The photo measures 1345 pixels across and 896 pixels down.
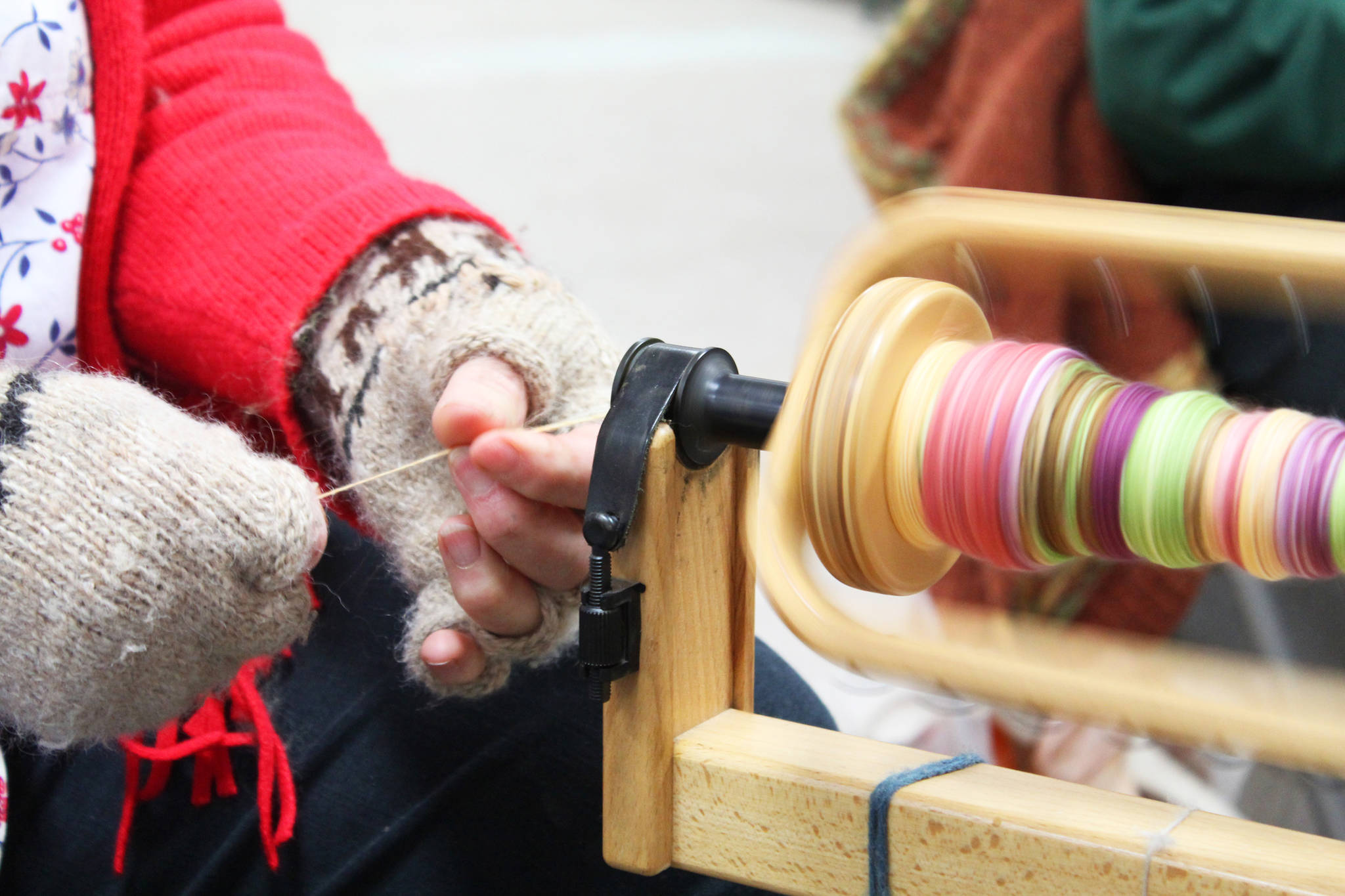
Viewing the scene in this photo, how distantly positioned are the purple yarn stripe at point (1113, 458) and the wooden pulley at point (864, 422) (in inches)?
2.5

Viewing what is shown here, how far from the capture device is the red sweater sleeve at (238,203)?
0.62m

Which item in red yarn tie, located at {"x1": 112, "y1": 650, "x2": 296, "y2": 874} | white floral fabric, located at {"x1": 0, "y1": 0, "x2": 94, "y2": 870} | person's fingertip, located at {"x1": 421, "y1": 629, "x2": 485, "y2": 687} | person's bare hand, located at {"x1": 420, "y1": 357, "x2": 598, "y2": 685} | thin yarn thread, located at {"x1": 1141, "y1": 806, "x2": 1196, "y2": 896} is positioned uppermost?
white floral fabric, located at {"x1": 0, "y1": 0, "x2": 94, "y2": 870}

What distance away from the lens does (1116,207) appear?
1.35 ft

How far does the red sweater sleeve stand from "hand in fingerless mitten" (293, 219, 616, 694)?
20 mm

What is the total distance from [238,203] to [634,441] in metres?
0.32

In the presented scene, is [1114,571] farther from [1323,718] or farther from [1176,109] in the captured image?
[1323,718]

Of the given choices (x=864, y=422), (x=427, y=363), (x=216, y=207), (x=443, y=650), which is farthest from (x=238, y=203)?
(x=864, y=422)

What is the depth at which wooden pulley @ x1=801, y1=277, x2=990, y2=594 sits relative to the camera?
42 centimetres

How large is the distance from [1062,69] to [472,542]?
2.56 ft

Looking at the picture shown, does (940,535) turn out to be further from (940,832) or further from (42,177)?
(42,177)

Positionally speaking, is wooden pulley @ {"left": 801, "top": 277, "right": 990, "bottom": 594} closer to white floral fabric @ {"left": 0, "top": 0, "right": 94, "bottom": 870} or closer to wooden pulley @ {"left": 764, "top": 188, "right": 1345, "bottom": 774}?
wooden pulley @ {"left": 764, "top": 188, "right": 1345, "bottom": 774}

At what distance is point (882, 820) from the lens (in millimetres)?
422

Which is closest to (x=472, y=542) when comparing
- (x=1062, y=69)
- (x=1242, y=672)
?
(x=1242, y=672)

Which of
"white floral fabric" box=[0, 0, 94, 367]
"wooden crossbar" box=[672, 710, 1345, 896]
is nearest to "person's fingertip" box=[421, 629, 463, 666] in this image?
"wooden crossbar" box=[672, 710, 1345, 896]
